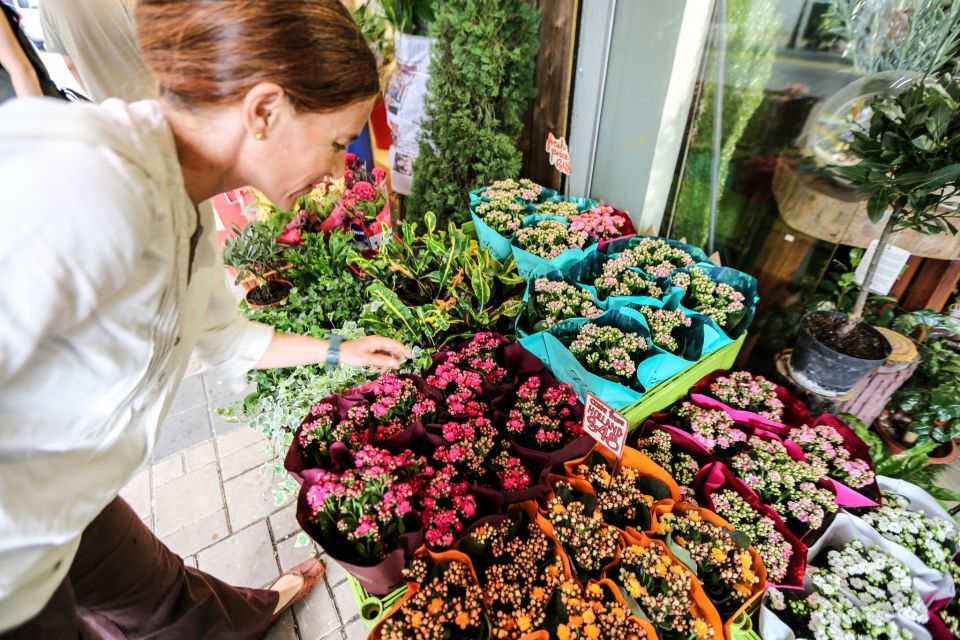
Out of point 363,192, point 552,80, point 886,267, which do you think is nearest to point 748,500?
point 886,267

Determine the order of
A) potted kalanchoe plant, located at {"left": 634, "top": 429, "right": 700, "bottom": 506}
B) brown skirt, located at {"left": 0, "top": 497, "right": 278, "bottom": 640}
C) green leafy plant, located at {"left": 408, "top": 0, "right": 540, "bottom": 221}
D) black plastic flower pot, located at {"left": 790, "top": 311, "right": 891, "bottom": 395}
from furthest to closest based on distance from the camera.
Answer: green leafy plant, located at {"left": 408, "top": 0, "right": 540, "bottom": 221} → black plastic flower pot, located at {"left": 790, "top": 311, "right": 891, "bottom": 395} → potted kalanchoe plant, located at {"left": 634, "top": 429, "right": 700, "bottom": 506} → brown skirt, located at {"left": 0, "top": 497, "right": 278, "bottom": 640}

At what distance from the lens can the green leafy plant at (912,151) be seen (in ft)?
4.05

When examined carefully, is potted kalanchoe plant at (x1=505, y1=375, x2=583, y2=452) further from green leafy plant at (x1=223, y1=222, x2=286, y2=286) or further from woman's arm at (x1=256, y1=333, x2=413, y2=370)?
green leafy plant at (x1=223, y1=222, x2=286, y2=286)

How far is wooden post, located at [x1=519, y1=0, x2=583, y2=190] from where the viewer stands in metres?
2.50

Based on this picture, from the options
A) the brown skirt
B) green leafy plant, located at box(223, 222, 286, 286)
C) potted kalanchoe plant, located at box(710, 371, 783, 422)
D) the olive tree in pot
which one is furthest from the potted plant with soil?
the olive tree in pot

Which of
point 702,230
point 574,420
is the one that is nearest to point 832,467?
point 574,420

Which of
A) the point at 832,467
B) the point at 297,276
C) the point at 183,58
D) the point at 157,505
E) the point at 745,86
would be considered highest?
the point at 183,58

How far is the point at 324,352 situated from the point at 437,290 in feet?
2.26

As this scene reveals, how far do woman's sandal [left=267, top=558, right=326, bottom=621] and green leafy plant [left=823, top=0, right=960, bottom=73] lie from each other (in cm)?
303

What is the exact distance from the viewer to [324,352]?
139 cm

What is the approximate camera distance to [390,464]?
3.64 ft

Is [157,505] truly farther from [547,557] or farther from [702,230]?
[702,230]

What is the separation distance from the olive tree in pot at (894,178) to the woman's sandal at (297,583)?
2258mm

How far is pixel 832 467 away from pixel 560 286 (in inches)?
42.3
